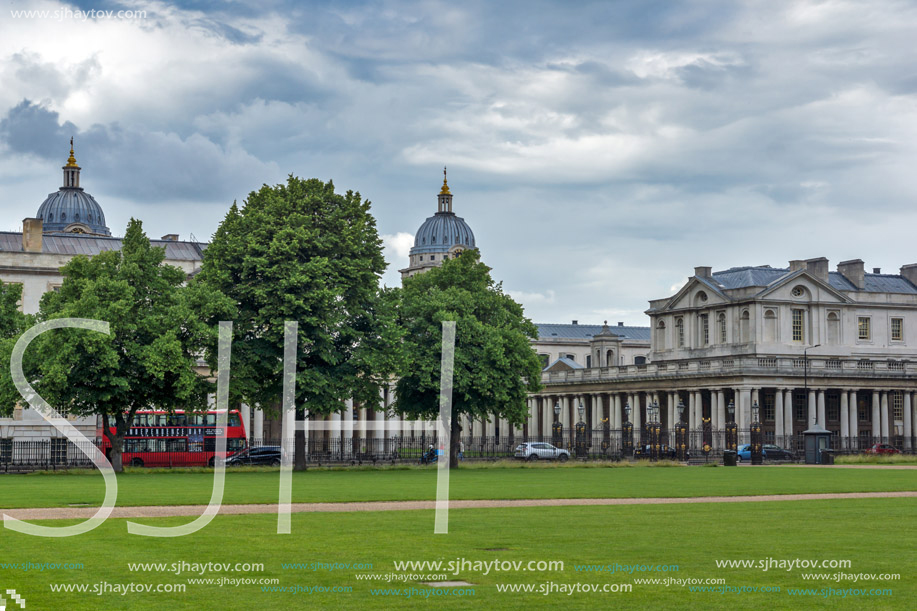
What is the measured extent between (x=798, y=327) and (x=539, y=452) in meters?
39.7

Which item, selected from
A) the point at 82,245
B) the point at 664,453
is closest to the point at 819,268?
the point at 664,453

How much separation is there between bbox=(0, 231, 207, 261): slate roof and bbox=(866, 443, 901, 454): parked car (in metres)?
56.3

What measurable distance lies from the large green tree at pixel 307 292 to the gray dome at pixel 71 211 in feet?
290

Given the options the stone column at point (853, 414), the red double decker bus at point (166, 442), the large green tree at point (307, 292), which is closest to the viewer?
the large green tree at point (307, 292)

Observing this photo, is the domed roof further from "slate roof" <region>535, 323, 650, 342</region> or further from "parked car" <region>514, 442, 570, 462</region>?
"parked car" <region>514, 442, 570, 462</region>

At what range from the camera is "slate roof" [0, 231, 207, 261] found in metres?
102

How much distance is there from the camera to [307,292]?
6012cm

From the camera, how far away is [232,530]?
2428 cm

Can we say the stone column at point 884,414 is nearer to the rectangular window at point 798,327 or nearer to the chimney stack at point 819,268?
the rectangular window at point 798,327

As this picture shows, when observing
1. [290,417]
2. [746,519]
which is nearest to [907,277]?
[290,417]

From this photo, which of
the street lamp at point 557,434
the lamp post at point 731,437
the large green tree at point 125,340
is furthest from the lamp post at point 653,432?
the large green tree at point 125,340

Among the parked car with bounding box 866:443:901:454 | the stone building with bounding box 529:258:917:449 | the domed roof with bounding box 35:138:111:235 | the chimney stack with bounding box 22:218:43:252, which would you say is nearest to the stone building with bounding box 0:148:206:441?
the chimney stack with bounding box 22:218:43:252

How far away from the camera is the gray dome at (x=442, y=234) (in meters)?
191

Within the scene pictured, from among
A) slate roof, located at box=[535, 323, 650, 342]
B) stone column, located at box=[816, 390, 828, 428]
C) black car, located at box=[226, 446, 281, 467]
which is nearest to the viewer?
black car, located at box=[226, 446, 281, 467]
